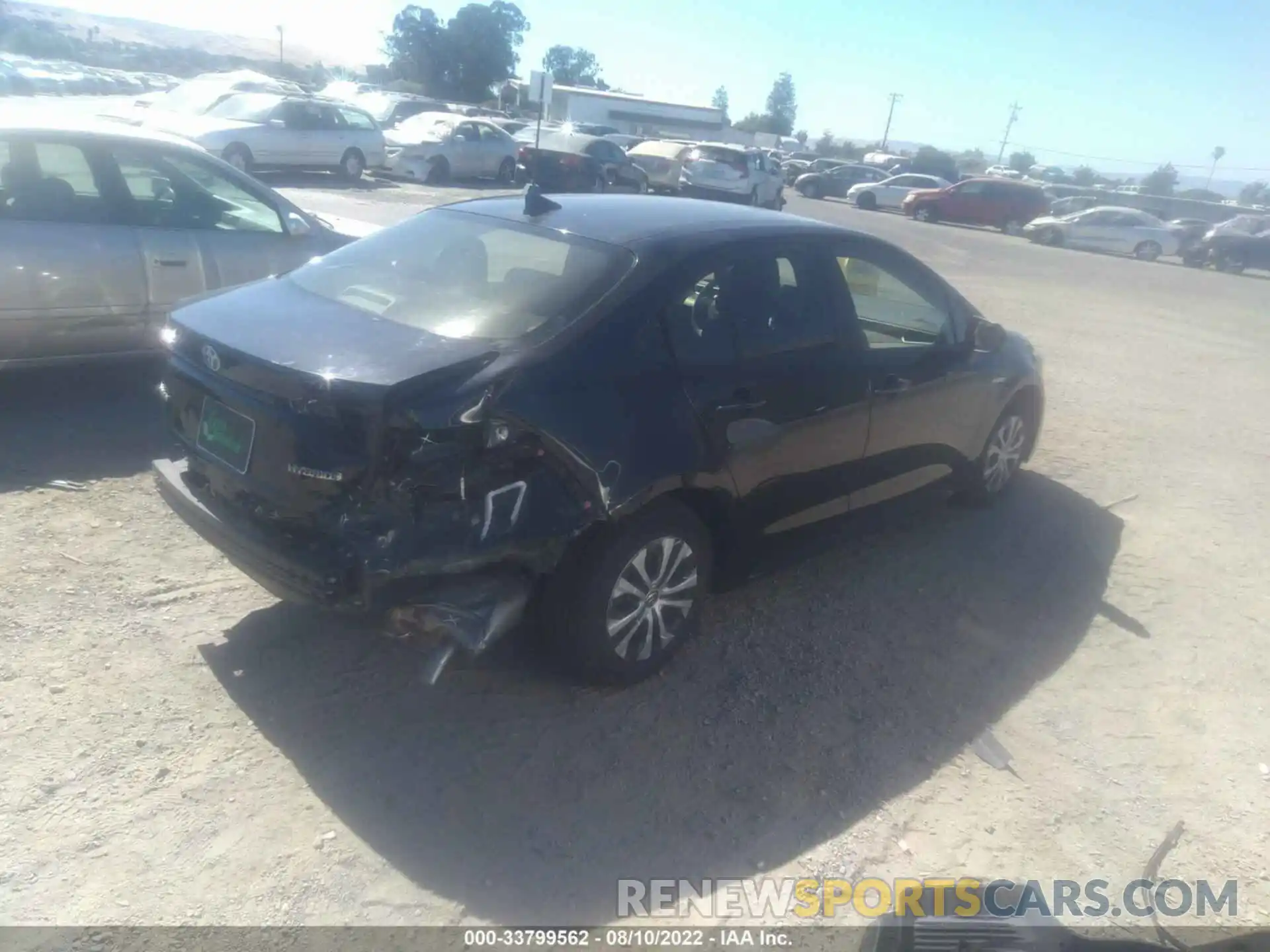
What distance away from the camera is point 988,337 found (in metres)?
5.35

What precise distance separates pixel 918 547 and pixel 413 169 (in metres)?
21.4

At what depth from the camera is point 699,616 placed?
4.12 metres

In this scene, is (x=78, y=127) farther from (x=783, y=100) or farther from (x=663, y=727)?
(x=783, y=100)

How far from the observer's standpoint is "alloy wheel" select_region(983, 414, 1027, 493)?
5.78 metres

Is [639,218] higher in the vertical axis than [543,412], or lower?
higher

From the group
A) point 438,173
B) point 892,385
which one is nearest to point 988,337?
point 892,385

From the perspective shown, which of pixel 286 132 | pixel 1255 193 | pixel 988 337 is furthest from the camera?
pixel 1255 193

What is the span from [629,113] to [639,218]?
46.1 meters

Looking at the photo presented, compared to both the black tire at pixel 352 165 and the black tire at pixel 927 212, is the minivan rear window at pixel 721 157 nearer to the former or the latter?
the black tire at pixel 927 212

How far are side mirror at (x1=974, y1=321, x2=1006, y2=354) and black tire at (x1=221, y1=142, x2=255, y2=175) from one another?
57.7 ft

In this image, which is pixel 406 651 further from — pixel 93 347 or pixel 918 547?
pixel 93 347

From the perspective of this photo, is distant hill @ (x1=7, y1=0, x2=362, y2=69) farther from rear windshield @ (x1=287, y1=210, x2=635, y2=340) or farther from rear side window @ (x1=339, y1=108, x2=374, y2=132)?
rear windshield @ (x1=287, y1=210, x2=635, y2=340)

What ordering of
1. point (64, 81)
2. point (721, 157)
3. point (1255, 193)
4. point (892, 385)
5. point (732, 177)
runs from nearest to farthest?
1. point (892, 385)
2. point (732, 177)
3. point (721, 157)
4. point (64, 81)
5. point (1255, 193)

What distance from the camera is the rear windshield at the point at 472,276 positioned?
3.54 m
